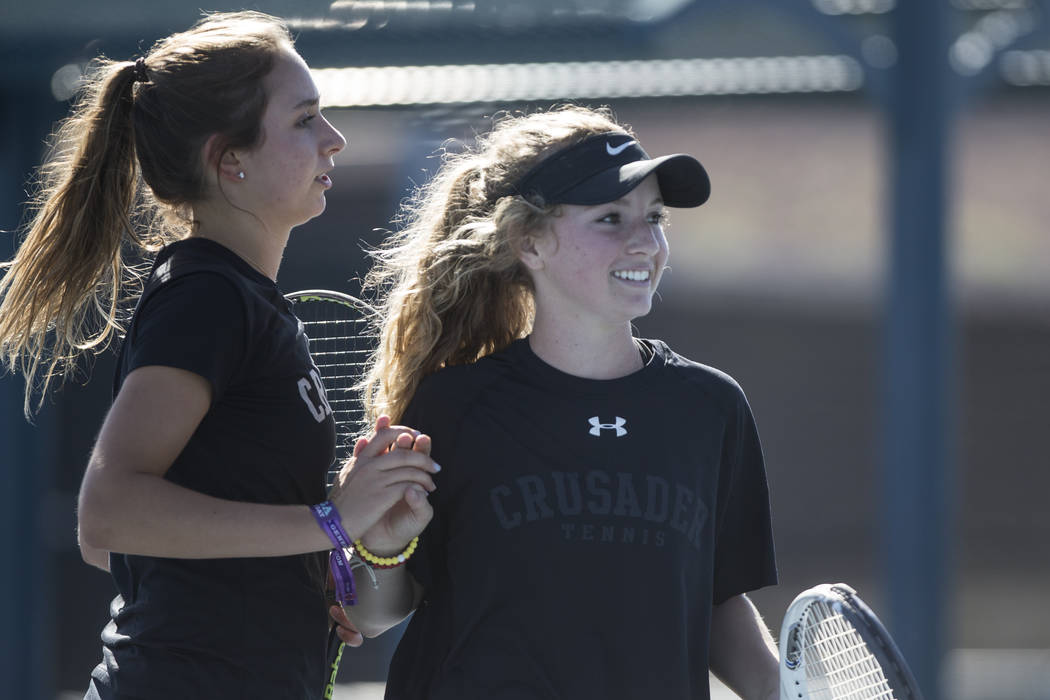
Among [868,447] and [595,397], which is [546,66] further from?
[868,447]

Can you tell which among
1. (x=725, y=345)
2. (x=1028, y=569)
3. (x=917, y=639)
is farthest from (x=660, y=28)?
(x=1028, y=569)

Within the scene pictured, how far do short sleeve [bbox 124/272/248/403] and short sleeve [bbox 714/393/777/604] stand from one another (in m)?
0.81

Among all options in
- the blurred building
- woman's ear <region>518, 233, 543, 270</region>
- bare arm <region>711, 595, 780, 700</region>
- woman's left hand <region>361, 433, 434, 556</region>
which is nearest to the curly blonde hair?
woman's ear <region>518, 233, 543, 270</region>

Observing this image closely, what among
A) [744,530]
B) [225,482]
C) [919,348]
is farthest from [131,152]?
[919,348]

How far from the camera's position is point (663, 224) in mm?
2215

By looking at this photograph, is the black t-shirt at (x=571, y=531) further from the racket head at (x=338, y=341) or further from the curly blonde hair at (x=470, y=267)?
the racket head at (x=338, y=341)

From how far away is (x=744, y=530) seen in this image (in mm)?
2125

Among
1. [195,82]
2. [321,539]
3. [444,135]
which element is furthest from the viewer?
[444,135]

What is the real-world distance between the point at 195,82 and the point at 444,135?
2738 millimetres

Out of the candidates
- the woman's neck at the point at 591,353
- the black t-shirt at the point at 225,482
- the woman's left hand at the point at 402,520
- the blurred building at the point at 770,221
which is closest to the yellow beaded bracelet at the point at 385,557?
the woman's left hand at the point at 402,520

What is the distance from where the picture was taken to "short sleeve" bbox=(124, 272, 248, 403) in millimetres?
1667

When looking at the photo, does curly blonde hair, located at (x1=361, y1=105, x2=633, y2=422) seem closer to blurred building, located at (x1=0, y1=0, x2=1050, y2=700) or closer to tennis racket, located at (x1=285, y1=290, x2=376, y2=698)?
tennis racket, located at (x1=285, y1=290, x2=376, y2=698)

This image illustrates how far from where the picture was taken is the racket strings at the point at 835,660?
6.27 feet

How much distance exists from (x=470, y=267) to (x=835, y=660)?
2.77ft
